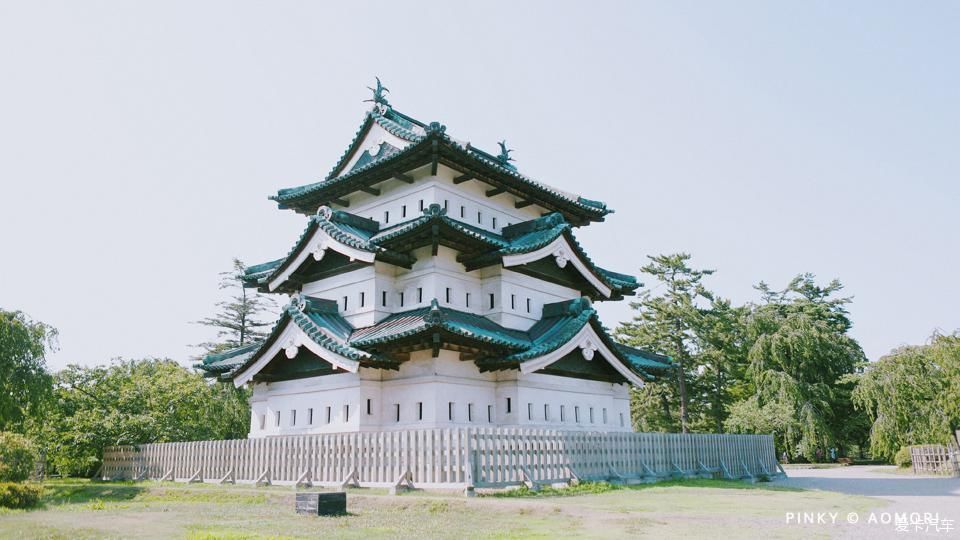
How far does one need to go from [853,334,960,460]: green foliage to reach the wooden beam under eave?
78.2 ft

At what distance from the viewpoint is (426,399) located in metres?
20.0

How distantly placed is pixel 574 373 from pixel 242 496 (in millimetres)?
11722

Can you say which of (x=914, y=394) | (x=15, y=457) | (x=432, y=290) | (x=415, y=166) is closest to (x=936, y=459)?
(x=914, y=394)

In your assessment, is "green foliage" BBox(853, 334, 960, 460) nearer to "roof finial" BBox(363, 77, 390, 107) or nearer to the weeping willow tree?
the weeping willow tree

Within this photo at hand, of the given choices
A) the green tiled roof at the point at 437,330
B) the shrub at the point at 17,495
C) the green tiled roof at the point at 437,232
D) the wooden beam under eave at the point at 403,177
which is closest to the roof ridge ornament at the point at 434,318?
the green tiled roof at the point at 437,330

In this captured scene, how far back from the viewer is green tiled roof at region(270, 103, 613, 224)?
2206cm

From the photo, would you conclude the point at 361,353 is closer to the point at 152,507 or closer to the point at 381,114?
the point at 152,507

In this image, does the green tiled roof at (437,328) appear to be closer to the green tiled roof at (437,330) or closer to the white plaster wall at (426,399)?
the green tiled roof at (437,330)

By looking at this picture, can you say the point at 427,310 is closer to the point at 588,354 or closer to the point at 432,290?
the point at 432,290

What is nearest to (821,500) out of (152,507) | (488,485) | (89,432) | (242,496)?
(488,485)

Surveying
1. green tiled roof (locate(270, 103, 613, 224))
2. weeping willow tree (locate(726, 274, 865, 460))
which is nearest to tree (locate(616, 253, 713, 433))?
weeping willow tree (locate(726, 274, 865, 460))

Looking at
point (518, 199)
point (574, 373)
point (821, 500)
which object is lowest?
point (821, 500)

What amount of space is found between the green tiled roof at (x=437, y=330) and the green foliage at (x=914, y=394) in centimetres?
1540

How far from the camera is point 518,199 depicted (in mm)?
26844
